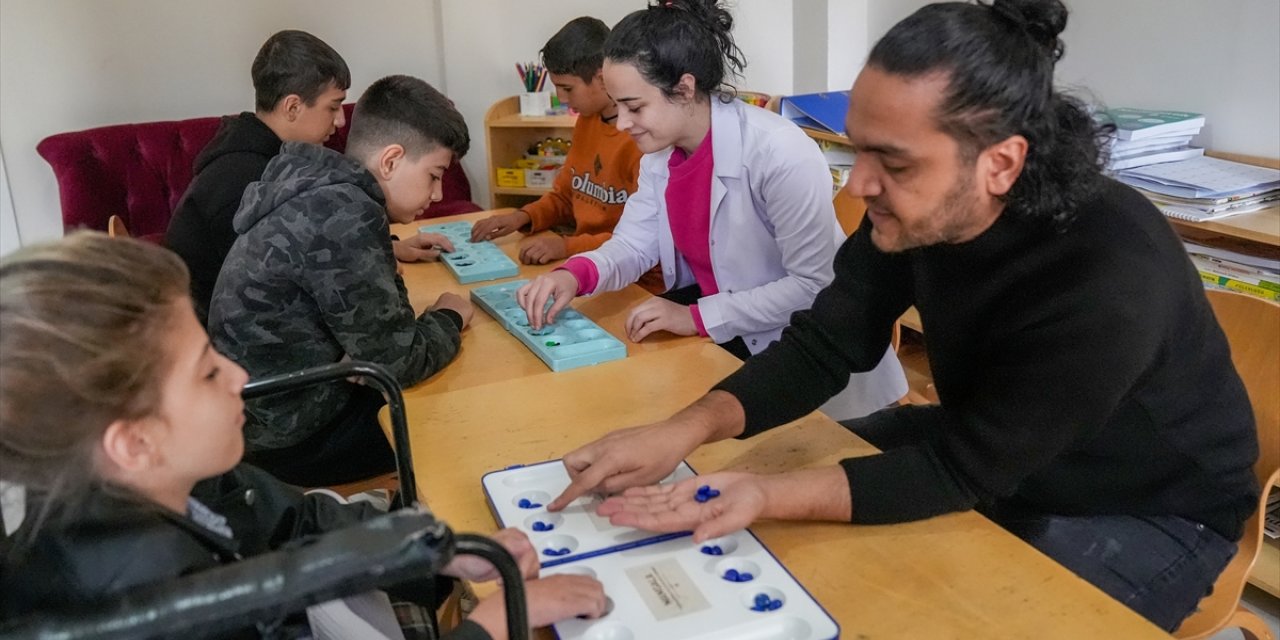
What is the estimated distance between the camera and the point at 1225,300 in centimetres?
134

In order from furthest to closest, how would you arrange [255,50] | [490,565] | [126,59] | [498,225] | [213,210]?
1. [255,50]
2. [126,59]
3. [498,225]
4. [213,210]
5. [490,565]

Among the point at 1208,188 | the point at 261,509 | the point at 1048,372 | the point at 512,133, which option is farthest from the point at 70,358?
the point at 512,133

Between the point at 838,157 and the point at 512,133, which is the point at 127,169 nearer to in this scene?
the point at 512,133

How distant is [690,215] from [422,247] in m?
0.67

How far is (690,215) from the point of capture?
1871mm

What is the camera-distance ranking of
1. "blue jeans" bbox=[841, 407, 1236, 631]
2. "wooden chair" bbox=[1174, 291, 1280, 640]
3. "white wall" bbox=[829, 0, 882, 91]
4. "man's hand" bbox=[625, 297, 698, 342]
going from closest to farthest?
"blue jeans" bbox=[841, 407, 1236, 631] → "wooden chair" bbox=[1174, 291, 1280, 640] → "man's hand" bbox=[625, 297, 698, 342] → "white wall" bbox=[829, 0, 882, 91]

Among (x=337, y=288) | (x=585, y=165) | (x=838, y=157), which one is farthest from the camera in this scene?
(x=838, y=157)

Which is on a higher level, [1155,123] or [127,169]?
[1155,123]

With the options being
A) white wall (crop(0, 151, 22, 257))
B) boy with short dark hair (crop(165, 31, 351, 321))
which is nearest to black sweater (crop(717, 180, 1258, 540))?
boy with short dark hair (crop(165, 31, 351, 321))

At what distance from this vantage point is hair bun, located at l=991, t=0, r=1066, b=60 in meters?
1.04

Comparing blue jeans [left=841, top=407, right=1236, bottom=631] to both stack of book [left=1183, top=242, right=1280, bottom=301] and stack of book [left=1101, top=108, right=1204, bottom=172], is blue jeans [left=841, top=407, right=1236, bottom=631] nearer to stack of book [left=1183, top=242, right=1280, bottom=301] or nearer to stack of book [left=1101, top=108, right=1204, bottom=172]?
stack of book [left=1183, top=242, right=1280, bottom=301]

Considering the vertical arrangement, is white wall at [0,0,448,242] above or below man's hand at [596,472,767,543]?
above

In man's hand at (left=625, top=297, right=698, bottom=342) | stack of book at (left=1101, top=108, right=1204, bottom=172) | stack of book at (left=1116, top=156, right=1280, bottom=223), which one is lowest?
man's hand at (left=625, top=297, right=698, bottom=342)

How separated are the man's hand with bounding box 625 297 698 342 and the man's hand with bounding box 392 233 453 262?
704mm
